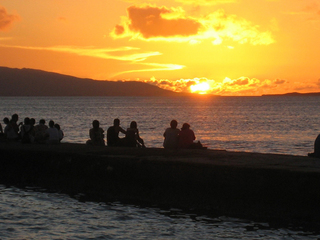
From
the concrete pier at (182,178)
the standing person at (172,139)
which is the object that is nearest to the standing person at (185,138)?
the standing person at (172,139)

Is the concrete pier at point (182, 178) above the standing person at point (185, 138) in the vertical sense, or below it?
below

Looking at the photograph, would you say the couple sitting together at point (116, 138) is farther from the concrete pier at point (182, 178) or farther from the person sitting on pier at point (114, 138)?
the concrete pier at point (182, 178)

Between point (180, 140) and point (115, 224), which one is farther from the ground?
point (180, 140)

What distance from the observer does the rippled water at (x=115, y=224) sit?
29.9ft

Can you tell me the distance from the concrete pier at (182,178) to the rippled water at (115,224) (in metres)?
0.75

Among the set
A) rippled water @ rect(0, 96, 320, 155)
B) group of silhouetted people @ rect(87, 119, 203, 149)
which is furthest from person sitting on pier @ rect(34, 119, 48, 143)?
rippled water @ rect(0, 96, 320, 155)

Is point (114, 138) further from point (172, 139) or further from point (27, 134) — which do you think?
point (27, 134)

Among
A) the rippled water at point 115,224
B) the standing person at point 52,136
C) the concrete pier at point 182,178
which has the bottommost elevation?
the rippled water at point 115,224

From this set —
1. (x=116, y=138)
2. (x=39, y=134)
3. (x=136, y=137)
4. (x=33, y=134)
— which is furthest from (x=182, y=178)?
(x=33, y=134)

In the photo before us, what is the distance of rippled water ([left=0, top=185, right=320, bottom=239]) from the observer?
9.12 meters

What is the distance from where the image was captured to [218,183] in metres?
11.4

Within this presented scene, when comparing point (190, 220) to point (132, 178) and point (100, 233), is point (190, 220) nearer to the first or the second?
point (100, 233)

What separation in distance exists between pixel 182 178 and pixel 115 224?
271cm

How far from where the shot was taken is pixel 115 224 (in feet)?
32.6
